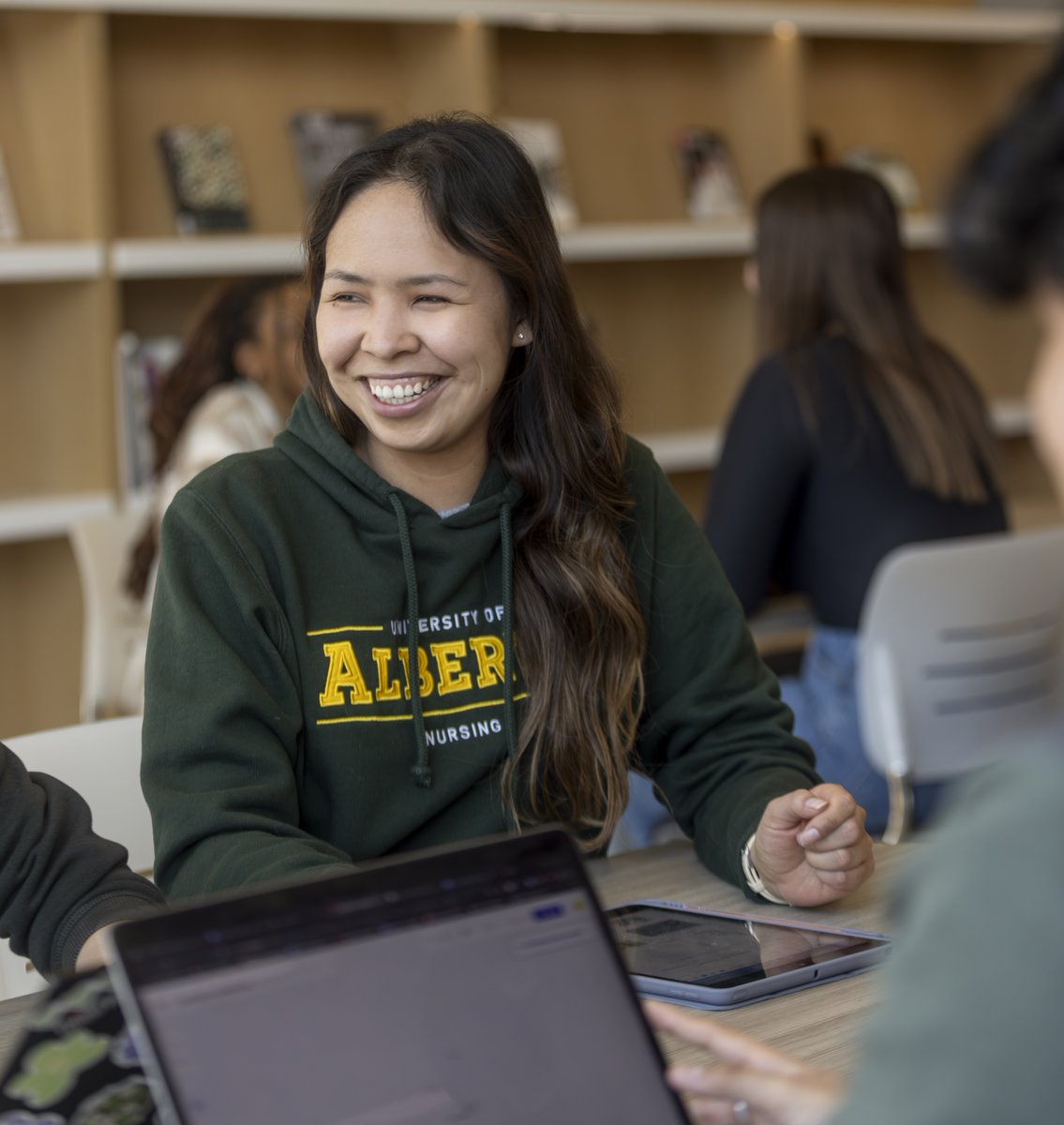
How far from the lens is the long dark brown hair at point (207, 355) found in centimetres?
329

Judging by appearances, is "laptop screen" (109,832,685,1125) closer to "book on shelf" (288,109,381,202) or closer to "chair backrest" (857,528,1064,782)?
"chair backrest" (857,528,1064,782)

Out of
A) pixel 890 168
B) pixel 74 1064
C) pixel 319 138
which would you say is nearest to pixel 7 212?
pixel 319 138

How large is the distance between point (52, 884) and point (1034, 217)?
93 centimetres

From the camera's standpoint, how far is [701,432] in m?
4.31

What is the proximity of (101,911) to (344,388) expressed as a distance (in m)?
0.53

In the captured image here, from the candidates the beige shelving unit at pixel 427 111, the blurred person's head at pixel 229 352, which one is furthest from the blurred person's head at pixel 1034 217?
the blurred person's head at pixel 229 352

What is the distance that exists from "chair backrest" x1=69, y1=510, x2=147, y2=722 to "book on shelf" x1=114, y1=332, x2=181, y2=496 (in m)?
0.36

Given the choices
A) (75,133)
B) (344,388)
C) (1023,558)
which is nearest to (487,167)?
(344,388)

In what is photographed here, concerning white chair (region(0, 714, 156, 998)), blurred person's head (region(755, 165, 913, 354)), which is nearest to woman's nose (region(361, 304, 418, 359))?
white chair (region(0, 714, 156, 998))

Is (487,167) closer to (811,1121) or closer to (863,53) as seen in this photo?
(811,1121)

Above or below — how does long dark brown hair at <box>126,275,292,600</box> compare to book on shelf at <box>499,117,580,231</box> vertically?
below

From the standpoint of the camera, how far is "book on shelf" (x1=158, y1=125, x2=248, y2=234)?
11.6 feet

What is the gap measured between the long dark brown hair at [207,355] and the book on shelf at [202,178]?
292 mm

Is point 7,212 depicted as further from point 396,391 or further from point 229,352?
point 396,391
